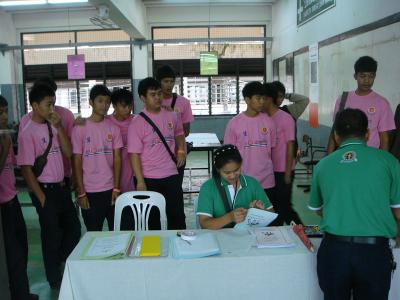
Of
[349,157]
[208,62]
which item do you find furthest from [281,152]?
[208,62]

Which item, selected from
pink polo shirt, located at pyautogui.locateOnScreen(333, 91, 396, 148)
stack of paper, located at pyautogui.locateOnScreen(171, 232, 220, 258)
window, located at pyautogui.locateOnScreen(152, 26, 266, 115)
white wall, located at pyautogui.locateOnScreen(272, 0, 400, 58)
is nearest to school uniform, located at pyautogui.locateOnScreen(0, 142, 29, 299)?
stack of paper, located at pyautogui.locateOnScreen(171, 232, 220, 258)

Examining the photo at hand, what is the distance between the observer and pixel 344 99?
3.29 m

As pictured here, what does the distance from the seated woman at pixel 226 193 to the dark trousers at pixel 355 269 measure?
20.9 inches

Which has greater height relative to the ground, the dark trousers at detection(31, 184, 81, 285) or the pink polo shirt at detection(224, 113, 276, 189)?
the pink polo shirt at detection(224, 113, 276, 189)

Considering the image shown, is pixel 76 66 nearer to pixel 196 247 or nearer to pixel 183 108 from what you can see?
pixel 183 108

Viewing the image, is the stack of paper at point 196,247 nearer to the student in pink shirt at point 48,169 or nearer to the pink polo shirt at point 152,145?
the pink polo shirt at point 152,145

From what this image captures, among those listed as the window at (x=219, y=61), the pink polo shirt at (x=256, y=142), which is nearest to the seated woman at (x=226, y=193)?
the pink polo shirt at (x=256, y=142)

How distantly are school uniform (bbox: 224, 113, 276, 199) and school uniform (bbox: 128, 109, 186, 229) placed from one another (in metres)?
0.47

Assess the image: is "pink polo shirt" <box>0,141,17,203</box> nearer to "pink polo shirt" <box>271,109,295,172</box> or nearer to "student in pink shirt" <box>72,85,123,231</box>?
"student in pink shirt" <box>72,85,123,231</box>

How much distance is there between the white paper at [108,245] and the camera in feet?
5.95

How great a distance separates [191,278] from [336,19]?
4.99 metres

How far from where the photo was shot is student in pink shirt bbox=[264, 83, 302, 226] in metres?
3.18

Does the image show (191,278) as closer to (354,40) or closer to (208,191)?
(208,191)

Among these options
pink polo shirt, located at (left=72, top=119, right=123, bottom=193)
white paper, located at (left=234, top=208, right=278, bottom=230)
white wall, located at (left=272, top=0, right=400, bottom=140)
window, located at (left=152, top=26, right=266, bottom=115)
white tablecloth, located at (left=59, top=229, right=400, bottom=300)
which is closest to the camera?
white tablecloth, located at (left=59, top=229, right=400, bottom=300)
